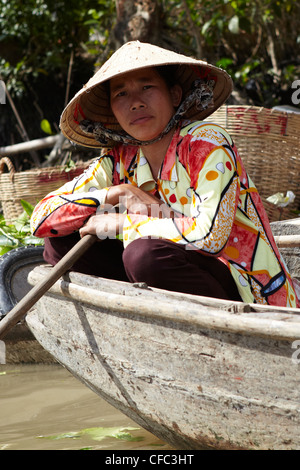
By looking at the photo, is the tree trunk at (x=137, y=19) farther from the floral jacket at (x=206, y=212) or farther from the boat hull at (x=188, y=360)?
the boat hull at (x=188, y=360)

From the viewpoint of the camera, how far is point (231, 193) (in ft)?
5.84

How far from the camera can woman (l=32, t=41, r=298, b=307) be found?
1.77 m

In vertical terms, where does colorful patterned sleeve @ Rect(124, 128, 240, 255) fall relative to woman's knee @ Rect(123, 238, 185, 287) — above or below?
above

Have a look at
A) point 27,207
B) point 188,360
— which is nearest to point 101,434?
point 188,360

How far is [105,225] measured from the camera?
1.94 meters

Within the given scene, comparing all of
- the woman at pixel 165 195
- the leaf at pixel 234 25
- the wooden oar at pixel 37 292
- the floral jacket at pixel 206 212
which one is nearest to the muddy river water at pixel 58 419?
the wooden oar at pixel 37 292

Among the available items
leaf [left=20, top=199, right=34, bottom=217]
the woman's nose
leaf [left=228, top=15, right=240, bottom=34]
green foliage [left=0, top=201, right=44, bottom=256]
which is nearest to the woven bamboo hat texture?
the woman's nose

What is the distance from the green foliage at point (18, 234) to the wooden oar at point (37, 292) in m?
1.58

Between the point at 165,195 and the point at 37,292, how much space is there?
510 millimetres

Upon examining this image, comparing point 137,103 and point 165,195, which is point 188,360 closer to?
point 165,195

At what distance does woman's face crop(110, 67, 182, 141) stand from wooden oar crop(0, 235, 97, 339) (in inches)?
16.2

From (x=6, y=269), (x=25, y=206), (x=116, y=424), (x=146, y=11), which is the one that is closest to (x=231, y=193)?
(x=116, y=424)

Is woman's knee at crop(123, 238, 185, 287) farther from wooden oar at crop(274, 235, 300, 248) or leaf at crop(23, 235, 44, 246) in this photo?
leaf at crop(23, 235, 44, 246)

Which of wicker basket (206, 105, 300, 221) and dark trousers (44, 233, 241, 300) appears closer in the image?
dark trousers (44, 233, 241, 300)
